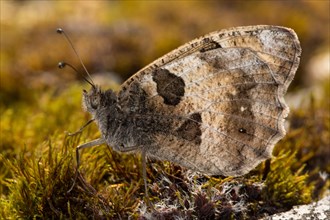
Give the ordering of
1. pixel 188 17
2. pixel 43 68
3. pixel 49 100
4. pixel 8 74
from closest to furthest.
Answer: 1. pixel 49 100
2. pixel 8 74
3. pixel 43 68
4. pixel 188 17

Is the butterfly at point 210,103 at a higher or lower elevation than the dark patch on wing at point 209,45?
lower

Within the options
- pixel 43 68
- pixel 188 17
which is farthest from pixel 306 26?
pixel 43 68

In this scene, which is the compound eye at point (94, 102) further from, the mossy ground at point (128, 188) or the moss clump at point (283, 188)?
the moss clump at point (283, 188)

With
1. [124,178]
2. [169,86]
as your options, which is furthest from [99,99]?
[124,178]

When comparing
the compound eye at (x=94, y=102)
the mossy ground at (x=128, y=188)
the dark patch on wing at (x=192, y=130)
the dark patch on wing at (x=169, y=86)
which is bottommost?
the mossy ground at (x=128, y=188)

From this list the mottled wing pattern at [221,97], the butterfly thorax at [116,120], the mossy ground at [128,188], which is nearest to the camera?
the mossy ground at [128,188]

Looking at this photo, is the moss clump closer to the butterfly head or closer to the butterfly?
the butterfly

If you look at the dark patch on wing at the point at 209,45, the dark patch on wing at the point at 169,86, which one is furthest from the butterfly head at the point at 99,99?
the dark patch on wing at the point at 209,45

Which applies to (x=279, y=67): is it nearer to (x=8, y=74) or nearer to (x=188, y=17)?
(x=8, y=74)

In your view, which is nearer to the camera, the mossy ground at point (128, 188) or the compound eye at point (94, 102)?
the mossy ground at point (128, 188)
